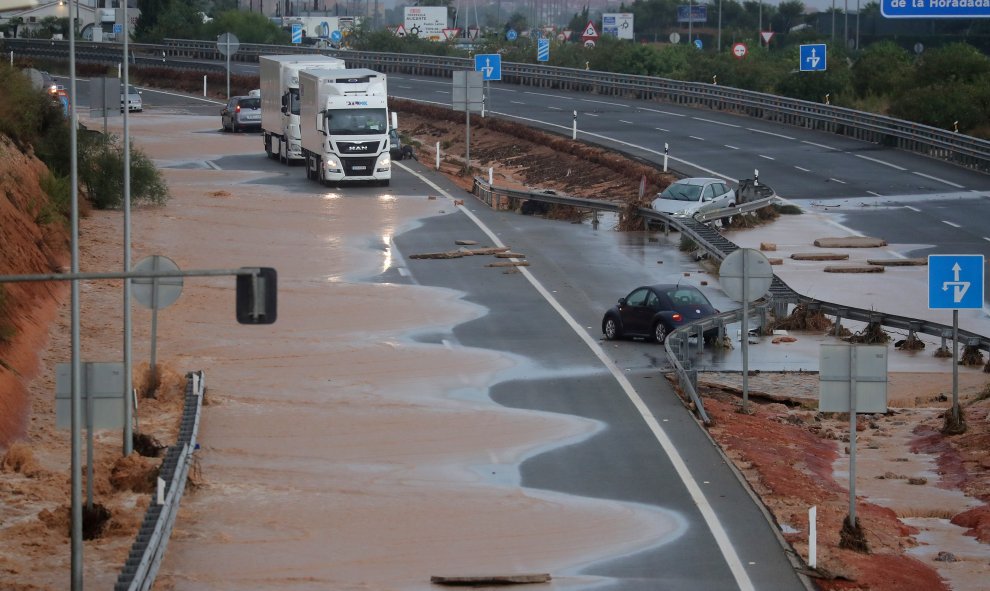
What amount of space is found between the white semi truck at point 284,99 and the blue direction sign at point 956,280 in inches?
1336

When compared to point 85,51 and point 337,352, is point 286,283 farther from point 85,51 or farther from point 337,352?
point 85,51

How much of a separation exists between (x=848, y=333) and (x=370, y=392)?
1037cm

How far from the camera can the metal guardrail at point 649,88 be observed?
5916cm

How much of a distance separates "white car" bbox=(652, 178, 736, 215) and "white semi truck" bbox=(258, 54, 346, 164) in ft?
47.4

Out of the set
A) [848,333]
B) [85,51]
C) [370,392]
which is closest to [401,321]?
[370,392]

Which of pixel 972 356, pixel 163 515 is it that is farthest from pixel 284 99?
pixel 163 515

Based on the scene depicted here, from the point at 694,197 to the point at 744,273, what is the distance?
2129 cm

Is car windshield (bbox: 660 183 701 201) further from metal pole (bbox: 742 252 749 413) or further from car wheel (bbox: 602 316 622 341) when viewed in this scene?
metal pole (bbox: 742 252 749 413)

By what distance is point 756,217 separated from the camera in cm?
4666

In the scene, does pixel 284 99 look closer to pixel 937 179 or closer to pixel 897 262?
pixel 937 179

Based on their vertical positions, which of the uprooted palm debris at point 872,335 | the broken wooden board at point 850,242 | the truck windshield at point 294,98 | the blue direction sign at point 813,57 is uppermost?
the blue direction sign at point 813,57

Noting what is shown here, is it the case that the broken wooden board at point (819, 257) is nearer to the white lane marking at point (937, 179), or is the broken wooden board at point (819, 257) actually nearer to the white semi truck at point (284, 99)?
the white lane marking at point (937, 179)

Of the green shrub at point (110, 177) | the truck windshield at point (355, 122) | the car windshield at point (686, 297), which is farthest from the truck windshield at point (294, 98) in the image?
the car windshield at point (686, 297)

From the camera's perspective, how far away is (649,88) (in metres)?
79.4
